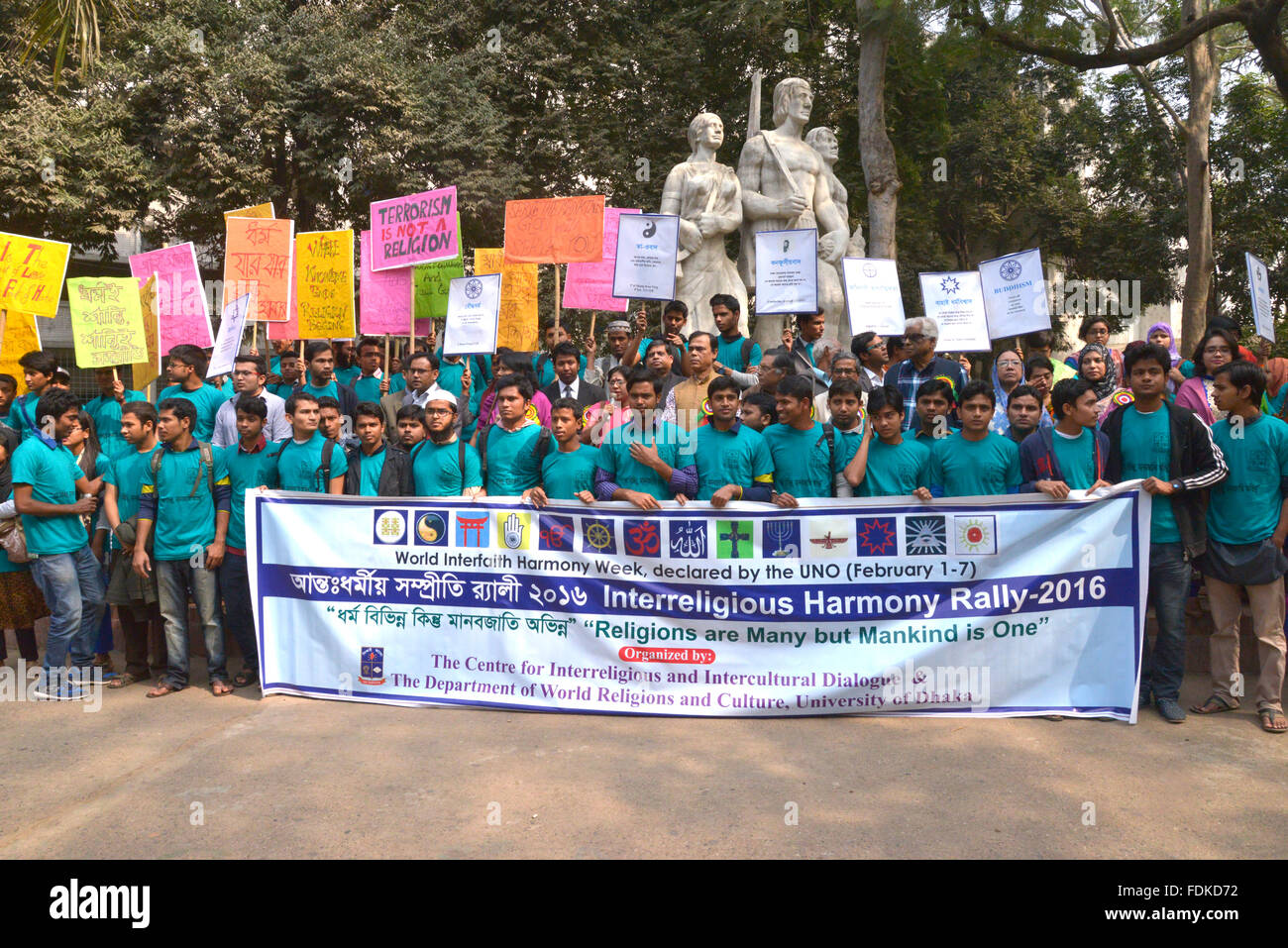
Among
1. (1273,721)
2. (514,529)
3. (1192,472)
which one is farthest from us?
(514,529)

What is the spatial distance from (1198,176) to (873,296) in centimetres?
1018

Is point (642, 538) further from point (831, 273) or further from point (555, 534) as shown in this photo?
point (831, 273)

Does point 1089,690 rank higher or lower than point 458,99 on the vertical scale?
lower

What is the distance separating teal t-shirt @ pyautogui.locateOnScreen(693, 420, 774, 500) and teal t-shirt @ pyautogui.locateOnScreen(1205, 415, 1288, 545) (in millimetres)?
2258

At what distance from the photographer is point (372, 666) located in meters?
Answer: 5.75

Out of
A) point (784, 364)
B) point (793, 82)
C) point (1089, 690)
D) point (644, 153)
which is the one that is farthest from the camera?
point (644, 153)

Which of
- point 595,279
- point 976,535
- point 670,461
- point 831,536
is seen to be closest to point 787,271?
point 595,279

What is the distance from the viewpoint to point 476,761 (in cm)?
479

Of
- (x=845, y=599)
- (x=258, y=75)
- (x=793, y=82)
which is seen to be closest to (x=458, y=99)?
(x=258, y=75)

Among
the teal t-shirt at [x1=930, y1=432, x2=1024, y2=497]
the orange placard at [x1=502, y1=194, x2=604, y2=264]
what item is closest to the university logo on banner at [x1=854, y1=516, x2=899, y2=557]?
the teal t-shirt at [x1=930, y1=432, x2=1024, y2=497]

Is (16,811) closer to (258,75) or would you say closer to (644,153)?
(258,75)

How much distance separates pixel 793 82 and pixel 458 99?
30.0 ft

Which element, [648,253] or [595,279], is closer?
[648,253]

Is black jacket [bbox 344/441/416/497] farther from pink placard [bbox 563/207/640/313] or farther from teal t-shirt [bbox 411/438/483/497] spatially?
pink placard [bbox 563/207/640/313]
